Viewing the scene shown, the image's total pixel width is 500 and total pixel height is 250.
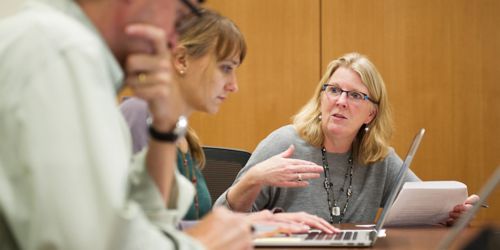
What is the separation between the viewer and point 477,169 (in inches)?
175

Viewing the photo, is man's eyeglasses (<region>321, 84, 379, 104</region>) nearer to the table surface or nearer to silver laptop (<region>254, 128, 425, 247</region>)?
the table surface

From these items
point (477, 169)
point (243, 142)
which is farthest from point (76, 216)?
point (477, 169)

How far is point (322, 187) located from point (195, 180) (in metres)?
0.85

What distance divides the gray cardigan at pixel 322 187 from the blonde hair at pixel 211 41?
590 mm

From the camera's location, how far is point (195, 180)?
7.12ft

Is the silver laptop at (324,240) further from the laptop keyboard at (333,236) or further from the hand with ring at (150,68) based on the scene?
the hand with ring at (150,68)

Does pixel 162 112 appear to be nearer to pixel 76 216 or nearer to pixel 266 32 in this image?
pixel 76 216

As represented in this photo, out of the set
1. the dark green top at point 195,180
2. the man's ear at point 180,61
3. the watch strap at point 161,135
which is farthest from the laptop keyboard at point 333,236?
the watch strap at point 161,135

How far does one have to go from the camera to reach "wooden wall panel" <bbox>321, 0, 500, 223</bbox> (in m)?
4.43

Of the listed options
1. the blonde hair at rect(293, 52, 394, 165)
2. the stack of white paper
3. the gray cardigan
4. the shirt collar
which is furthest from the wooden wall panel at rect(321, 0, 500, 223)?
the shirt collar

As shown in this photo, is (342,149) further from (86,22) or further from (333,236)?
(86,22)

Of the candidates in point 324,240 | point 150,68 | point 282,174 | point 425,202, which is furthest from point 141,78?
point 425,202

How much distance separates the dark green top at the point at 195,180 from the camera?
81.6 inches

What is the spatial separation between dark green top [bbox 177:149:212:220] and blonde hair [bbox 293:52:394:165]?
2.80 ft
